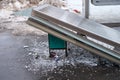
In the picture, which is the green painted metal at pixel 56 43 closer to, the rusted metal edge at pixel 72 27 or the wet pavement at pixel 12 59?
the wet pavement at pixel 12 59

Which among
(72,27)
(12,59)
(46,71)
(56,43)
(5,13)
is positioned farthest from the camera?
(5,13)

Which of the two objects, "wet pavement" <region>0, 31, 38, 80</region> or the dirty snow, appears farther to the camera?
the dirty snow

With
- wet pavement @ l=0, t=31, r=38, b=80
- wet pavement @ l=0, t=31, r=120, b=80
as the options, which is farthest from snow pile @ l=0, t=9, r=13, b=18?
wet pavement @ l=0, t=31, r=120, b=80

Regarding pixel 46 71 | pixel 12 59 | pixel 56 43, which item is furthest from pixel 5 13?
pixel 46 71

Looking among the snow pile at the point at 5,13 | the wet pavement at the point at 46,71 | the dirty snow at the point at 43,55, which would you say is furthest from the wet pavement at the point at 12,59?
the snow pile at the point at 5,13

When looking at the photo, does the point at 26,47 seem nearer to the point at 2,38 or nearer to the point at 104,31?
the point at 2,38

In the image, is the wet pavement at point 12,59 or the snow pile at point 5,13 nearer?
the wet pavement at point 12,59

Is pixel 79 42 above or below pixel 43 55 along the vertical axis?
above

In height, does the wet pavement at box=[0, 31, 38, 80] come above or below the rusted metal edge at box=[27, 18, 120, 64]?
below

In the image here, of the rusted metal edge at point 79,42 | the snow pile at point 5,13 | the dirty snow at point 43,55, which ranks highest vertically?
the rusted metal edge at point 79,42

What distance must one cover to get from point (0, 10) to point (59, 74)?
18.5 feet

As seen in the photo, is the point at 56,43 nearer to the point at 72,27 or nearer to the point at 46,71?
the point at 46,71

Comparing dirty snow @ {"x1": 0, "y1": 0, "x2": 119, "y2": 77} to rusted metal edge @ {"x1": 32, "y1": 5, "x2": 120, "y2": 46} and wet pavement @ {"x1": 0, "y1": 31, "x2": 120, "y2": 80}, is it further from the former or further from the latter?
rusted metal edge @ {"x1": 32, "y1": 5, "x2": 120, "y2": 46}

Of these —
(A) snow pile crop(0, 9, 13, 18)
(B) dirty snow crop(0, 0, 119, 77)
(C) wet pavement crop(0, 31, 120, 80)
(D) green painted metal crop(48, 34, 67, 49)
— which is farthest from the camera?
(A) snow pile crop(0, 9, 13, 18)
